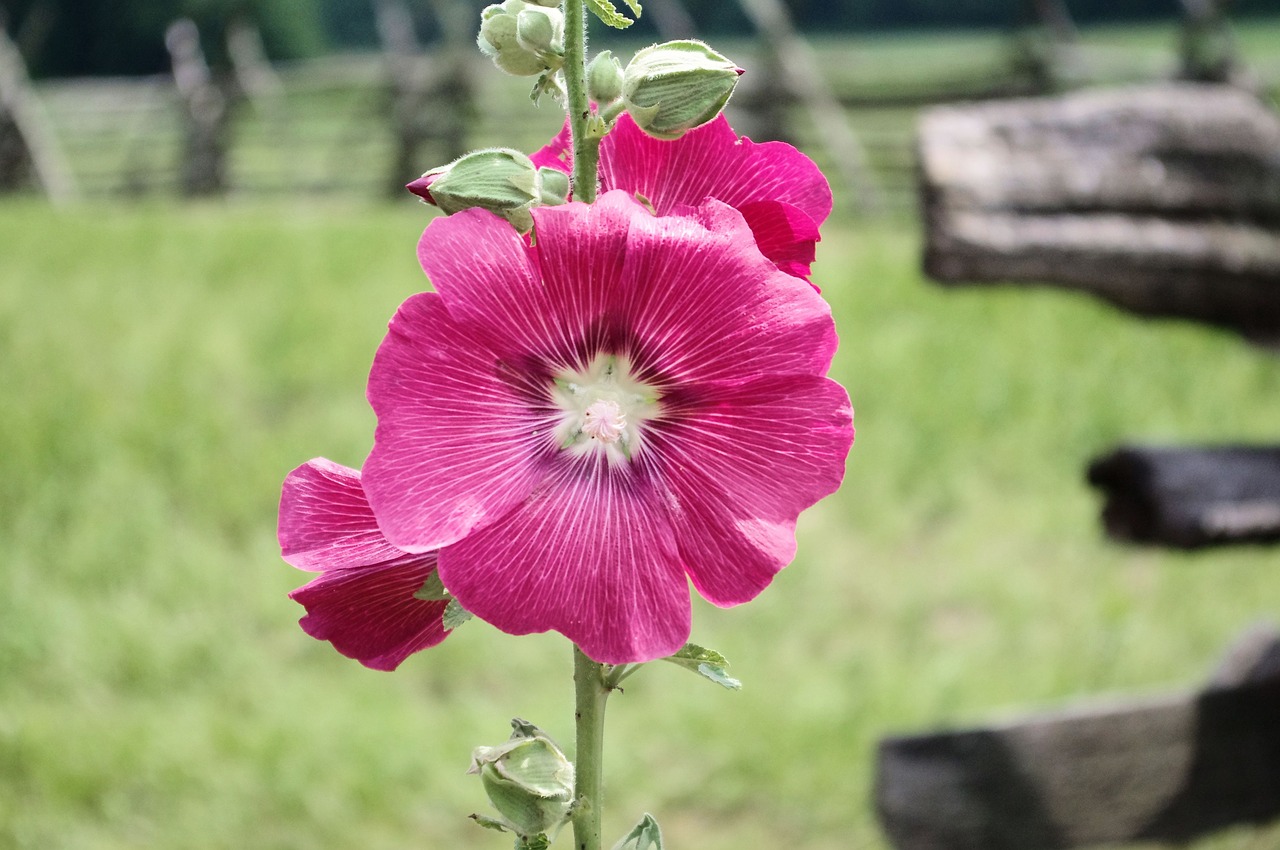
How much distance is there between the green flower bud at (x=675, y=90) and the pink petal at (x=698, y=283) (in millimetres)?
48

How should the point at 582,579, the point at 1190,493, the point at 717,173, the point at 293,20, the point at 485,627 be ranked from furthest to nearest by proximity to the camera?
1. the point at 293,20
2. the point at 485,627
3. the point at 1190,493
4. the point at 717,173
5. the point at 582,579

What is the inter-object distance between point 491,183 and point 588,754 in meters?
0.25

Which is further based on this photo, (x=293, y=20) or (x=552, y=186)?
(x=293, y=20)

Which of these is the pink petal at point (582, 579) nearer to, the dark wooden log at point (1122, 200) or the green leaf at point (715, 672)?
the green leaf at point (715, 672)

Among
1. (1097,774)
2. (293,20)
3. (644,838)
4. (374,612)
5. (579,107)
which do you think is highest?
(579,107)

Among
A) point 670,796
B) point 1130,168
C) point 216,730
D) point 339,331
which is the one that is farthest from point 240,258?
point 1130,168

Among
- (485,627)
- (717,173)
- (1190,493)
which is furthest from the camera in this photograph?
(485,627)

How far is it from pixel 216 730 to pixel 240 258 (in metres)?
3.67

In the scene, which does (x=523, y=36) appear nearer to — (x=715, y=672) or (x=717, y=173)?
(x=717, y=173)

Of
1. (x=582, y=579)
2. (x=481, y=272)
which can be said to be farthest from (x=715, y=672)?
(x=481, y=272)

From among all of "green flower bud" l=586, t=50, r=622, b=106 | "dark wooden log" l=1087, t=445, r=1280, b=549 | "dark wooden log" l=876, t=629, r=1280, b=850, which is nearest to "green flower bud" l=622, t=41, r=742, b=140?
A: "green flower bud" l=586, t=50, r=622, b=106

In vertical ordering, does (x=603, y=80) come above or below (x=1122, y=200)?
above

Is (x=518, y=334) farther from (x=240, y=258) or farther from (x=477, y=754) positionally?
(x=240, y=258)

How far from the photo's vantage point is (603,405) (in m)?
0.54
